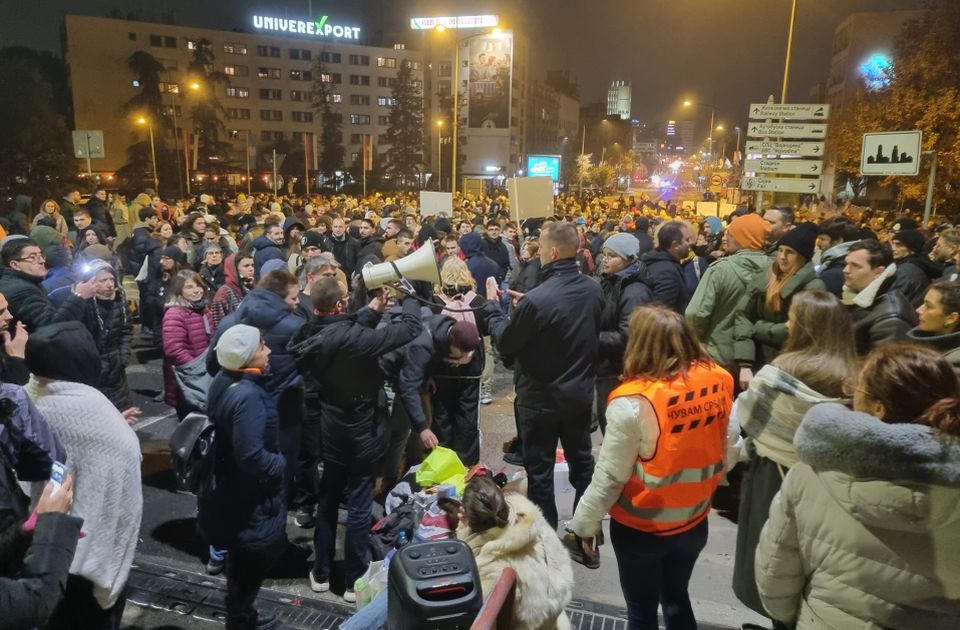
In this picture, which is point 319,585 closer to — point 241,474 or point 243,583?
point 243,583

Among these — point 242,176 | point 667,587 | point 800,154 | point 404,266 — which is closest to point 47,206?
point 404,266

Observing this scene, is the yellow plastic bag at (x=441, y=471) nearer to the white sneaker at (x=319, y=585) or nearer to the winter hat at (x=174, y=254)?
the white sneaker at (x=319, y=585)

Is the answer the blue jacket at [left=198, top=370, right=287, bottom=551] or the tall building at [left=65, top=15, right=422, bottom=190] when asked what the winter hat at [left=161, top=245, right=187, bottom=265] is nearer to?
the blue jacket at [left=198, top=370, right=287, bottom=551]

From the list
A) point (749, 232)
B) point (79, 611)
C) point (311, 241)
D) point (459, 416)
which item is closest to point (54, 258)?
point (311, 241)

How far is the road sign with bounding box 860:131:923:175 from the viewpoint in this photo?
10.7 m

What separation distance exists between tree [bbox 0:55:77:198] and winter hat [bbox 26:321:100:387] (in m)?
30.2

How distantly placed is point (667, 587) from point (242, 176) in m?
67.1

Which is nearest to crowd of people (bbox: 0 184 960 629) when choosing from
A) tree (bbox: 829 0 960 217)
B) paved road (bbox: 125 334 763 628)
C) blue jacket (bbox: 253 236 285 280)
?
paved road (bbox: 125 334 763 628)

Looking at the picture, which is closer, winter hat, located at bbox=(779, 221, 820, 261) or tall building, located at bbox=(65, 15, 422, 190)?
winter hat, located at bbox=(779, 221, 820, 261)

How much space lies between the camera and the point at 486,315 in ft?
16.1

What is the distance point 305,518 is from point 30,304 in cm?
317

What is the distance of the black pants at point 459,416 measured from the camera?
5.25 metres

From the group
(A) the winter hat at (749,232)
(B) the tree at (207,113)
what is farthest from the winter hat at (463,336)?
(B) the tree at (207,113)

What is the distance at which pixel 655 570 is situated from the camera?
10.3 ft
